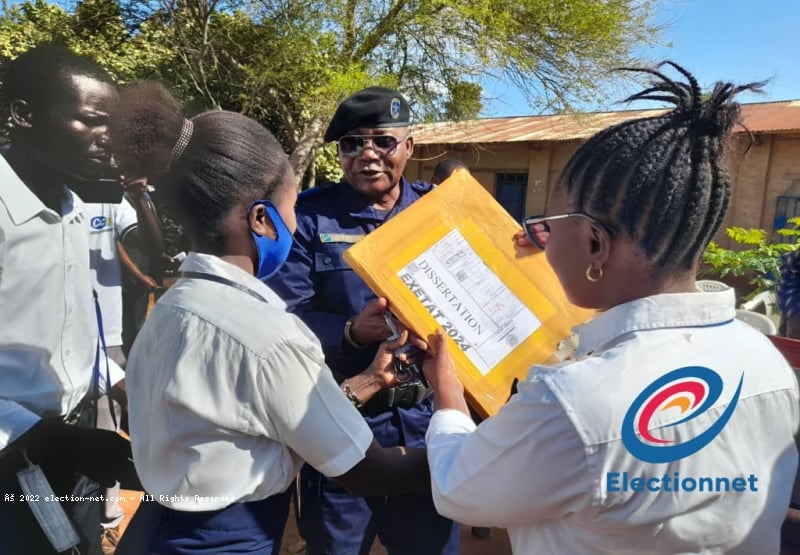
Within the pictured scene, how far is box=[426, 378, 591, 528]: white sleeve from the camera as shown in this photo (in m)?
0.91

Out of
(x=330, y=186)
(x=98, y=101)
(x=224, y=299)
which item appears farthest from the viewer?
(x=330, y=186)

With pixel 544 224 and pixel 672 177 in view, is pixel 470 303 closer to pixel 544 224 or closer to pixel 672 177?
pixel 544 224

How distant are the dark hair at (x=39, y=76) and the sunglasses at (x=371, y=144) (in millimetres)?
947

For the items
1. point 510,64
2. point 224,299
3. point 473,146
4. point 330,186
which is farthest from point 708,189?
point 473,146

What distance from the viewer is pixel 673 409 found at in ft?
3.00

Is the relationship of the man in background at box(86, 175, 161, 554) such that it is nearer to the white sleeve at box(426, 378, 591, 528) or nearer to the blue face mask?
the blue face mask

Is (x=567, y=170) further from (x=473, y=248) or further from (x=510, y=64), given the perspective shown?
(x=510, y=64)

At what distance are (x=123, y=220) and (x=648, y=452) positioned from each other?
2.89 metres

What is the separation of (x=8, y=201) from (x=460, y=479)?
1.62 metres

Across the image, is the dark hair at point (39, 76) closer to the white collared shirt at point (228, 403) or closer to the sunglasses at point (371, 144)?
the sunglasses at point (371, 144)

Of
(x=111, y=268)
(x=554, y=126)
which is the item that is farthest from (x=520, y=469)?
(x=554, y=126)

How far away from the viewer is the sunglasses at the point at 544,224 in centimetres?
105

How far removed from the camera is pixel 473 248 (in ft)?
5.48

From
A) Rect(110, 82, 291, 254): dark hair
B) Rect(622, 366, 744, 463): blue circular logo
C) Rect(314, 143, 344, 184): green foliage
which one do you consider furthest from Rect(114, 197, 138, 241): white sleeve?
Rect(314, 143, 344, 184): green foliage
